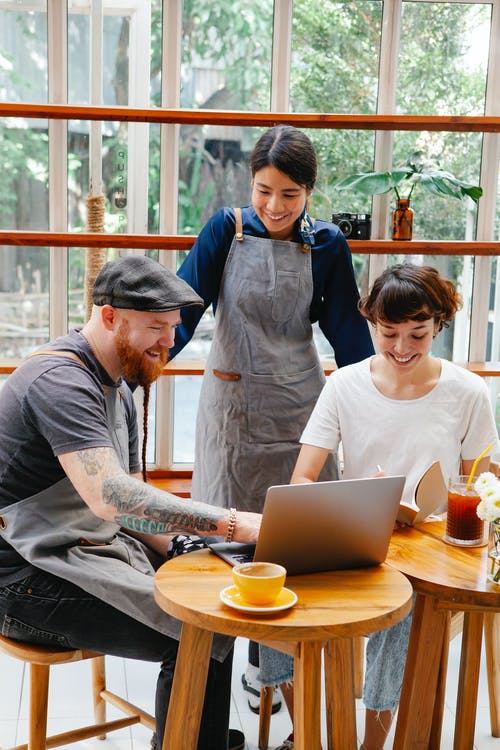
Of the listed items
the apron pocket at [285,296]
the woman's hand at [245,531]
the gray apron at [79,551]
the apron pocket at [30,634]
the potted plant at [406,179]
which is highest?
the potted plant at [406,179]

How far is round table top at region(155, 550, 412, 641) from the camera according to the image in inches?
54.5

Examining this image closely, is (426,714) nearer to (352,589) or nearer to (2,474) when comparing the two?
(352,589)

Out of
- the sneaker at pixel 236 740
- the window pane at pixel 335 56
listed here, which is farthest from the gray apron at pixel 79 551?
the window pane at pixel 335 56

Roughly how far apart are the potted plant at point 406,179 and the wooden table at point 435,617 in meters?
1.58

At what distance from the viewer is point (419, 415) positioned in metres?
2.11

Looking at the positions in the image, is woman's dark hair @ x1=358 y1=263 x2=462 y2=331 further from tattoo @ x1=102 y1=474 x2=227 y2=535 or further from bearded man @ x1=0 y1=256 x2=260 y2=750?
tattoo @ x1=102 y1=474 x2=227 y2=535

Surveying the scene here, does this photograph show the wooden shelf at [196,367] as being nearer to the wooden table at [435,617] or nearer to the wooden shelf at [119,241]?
the wooden shelf at [119,241]

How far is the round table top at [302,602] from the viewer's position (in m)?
1.38

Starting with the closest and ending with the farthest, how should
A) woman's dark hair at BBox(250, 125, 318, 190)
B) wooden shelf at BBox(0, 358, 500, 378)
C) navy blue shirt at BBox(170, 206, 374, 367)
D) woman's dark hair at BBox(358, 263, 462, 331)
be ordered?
woman's dark hair at BBox(358, 263, 462, 331), woman's dark hair at BBox(250, 125, 318, 190), navy blue shirt at BBox(170, 206, 374, 367), wooden shelf at BBox(0, 358, 500, 378)

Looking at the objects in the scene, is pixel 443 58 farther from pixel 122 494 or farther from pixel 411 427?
pixel 122 494

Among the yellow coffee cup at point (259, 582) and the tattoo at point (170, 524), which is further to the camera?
the tattoo at point (170, 524)

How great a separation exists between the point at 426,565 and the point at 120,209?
84.9 inches

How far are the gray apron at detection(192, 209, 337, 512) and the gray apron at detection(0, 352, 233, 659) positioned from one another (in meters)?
0.74

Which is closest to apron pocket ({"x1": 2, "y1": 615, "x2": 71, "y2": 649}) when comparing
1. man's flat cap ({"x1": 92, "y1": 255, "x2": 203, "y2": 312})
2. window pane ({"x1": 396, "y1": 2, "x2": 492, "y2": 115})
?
man's flat cap ({"x1": 92, "y1": 255, "x2": 203, "y2": 312})
